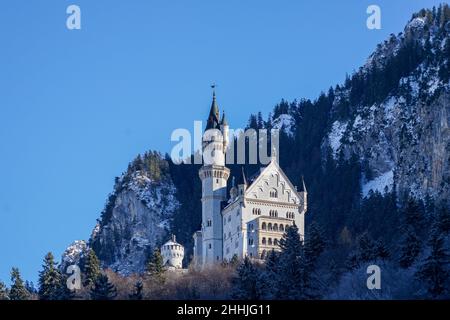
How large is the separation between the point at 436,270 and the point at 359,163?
106592 millimetres

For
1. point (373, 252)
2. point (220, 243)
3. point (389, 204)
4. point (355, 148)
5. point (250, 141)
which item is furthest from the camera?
point (250, 141)

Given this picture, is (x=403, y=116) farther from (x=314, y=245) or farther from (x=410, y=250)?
(x=410, y=250)

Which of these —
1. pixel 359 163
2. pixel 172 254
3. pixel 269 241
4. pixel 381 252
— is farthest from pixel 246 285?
pixel 359 163

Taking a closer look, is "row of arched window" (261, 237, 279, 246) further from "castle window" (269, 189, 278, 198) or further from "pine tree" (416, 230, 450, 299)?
"pine tree" (416, 230, 450, 299)

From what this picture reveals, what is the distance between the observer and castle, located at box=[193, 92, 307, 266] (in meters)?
122

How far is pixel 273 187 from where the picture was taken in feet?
416

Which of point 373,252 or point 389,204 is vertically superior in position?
point 389,204

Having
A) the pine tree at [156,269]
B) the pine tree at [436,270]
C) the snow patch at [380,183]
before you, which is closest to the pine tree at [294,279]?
the pine tree at [436,270]

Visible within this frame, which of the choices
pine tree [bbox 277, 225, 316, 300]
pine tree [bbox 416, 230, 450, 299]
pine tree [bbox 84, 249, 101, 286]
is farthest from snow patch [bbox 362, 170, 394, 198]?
pine tree [bbox 416, 230, 450, 299]

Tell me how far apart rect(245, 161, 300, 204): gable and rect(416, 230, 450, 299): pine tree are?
5459 cm

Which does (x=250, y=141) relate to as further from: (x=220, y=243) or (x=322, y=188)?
(x=220, y=243)
